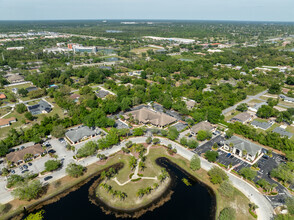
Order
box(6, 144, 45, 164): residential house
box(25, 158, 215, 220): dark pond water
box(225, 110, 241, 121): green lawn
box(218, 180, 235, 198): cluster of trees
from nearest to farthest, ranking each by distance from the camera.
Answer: box(25, 158, 215, 220): dark pond water → box(218, 180, 235, 198): cluster of trees → box(6, 144, 45, 164): residential house → box(225, 110, 241, 121): green lawn

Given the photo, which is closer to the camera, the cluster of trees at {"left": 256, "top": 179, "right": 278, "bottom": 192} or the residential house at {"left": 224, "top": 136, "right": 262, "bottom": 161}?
the cluster of trees at {"left": 256, "top": 179, "right": 278, "bottom": 192}

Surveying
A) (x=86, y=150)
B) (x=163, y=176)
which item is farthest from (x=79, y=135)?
(x=163, y=176)

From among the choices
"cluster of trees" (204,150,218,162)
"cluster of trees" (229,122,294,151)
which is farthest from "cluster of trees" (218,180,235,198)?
"cluster of trees" (229,122,294,151)

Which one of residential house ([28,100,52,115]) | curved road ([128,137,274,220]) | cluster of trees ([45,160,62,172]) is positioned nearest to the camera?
curved road ([128,137,274,220])

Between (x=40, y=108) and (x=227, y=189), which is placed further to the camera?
(x=40, y=108)

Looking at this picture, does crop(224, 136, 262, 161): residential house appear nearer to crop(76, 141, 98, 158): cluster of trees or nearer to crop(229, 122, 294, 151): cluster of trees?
crop(229, 122, 294, 151): cluster of trees

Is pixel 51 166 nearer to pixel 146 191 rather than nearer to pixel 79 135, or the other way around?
pixel 79 135

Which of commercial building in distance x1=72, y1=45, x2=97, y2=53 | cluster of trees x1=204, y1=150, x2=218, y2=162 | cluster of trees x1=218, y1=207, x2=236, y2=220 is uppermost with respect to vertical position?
commercial building in distance x1=72, y1=45, x2=97, y2=53
